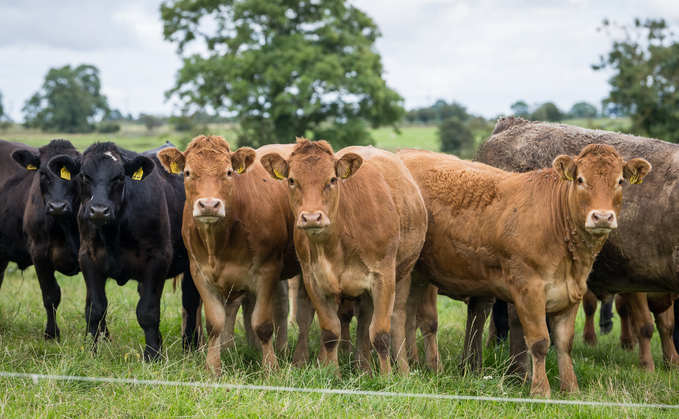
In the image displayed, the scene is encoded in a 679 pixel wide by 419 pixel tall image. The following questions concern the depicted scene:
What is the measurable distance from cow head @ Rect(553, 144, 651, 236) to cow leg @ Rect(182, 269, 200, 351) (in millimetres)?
4165

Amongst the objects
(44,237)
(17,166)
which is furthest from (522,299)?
(17,166)

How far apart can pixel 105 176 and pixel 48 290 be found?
78.9 inches

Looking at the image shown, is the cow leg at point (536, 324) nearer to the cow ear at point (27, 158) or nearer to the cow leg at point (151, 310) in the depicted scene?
the cow leg at point (151, 310)

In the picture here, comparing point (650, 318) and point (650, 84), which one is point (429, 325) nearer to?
point (650, 318)

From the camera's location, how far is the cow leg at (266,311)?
21.1ft

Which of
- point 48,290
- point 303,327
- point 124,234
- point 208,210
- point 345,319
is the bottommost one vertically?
point 303,327

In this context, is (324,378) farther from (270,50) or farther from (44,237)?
(270,50)

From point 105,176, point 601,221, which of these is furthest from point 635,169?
point 105,176

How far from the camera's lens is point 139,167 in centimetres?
701

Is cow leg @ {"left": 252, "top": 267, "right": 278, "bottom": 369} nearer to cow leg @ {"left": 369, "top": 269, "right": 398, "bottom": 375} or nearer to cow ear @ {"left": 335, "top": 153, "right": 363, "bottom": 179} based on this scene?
cow leg @ {"left": 369, "top": 269, "right": 398, "bottom": 375}

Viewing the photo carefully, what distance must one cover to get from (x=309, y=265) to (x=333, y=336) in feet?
2.19

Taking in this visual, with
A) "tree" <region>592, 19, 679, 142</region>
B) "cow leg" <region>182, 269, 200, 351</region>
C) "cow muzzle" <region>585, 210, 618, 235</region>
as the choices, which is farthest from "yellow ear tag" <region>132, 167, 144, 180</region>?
"tree" <region>592, 19, 679, 142</region>

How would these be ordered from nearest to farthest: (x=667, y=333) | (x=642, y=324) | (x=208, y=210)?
(x=208, y=210), (x=642, y=324), (x=667, y=333)

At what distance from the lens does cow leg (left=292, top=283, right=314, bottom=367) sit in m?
7.16
